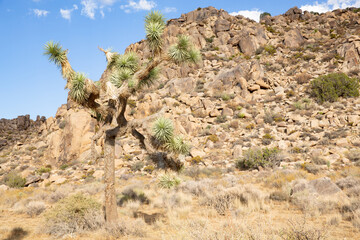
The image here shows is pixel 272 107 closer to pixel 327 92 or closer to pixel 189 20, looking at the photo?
pixel 327 92

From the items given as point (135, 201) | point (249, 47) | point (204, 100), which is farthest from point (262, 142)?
point (249, 47)

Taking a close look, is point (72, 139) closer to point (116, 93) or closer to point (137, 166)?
point (137, 166)

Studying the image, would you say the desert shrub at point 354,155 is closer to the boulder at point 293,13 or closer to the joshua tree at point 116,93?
the joshua tree at point 116,93

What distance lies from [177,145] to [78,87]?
11.5 feet

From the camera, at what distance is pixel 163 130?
6.41m

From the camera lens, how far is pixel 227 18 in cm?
4319

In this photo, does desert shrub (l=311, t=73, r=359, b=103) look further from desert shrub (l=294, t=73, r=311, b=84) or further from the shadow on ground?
the shadow on ground

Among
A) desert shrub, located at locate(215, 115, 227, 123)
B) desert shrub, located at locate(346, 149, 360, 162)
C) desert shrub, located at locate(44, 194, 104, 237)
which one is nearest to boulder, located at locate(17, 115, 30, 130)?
desert shrub, located at locate(215, 115, 227, 123)

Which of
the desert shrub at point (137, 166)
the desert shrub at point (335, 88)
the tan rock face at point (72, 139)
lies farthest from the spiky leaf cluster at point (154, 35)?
the desert shrub at point (335, 88)

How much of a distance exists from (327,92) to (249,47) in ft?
57.1

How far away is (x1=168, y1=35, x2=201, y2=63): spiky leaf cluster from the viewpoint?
6.88 m

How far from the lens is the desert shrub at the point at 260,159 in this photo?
13.4m

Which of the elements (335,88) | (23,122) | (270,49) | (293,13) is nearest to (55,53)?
(335,88)

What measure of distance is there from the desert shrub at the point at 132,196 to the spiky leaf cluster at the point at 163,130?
5074 millimetres
